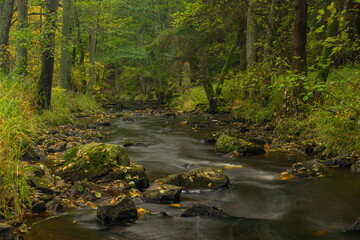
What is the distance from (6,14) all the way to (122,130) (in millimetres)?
7088

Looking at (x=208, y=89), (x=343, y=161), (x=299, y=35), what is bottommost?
(x=343, y=161)

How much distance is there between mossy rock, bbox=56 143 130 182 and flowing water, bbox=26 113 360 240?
0.96m

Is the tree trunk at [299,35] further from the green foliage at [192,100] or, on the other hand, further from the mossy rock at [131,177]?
the green foliage at [192,100]

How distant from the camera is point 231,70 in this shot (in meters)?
17.4

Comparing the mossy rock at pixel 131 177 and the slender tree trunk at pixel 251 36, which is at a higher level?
the slender tree trunk at pixel 251 36

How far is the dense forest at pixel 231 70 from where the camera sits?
17.1ft

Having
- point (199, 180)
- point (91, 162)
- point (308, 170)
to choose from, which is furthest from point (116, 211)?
point (308, 170)

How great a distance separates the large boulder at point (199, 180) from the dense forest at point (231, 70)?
7.28ft

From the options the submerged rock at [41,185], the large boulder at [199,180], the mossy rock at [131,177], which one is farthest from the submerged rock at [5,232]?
the large boulder at [199,180]

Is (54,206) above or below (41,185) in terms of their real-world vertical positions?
below

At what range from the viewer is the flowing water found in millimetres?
3738

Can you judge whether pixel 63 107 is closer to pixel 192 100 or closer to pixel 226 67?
pixel 226 67

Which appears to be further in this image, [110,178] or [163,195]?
[110,178]

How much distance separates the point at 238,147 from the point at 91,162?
4208mm
